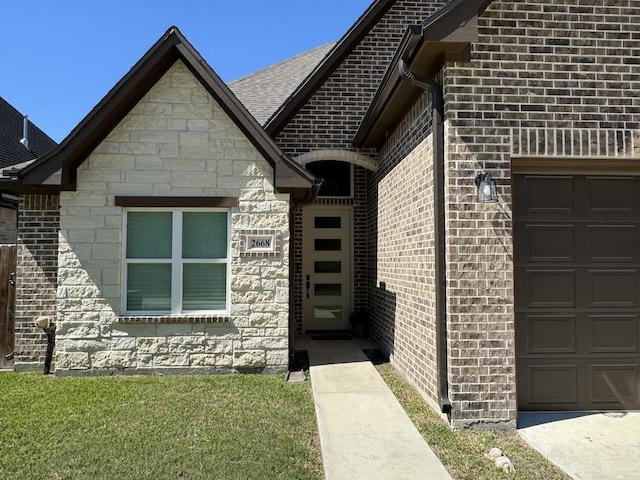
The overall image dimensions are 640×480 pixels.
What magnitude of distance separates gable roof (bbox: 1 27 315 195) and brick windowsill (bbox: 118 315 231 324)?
7.00 ft

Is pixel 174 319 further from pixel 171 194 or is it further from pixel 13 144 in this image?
pixel 13 144

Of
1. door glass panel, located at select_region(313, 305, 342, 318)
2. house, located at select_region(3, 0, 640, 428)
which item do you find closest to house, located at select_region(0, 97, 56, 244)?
house, located at select_region(3, 0, 640, 428)

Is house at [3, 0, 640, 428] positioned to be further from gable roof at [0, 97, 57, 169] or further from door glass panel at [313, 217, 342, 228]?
gable roof at [0, 97, 57, 169]

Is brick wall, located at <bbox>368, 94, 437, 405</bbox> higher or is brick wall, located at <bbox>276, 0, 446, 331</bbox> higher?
brick wall, located at <bbox>276, 0, 446, 331</bbox>

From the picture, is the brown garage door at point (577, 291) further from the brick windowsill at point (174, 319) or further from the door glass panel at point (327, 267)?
the door glass panel at point (327, 267)

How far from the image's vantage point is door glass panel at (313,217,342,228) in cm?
1009

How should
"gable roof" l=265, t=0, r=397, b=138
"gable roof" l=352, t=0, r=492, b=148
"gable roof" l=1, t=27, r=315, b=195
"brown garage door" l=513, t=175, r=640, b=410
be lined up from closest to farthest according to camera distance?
"gable roof" l=352, t=0, r=492, b=148 < "brown garage door" l=513, t=175, r=640, b=410 < "gable roof" l=1, t=27, r=315, b=195 < "gable roof" l=265, t=0, r=397, b=138

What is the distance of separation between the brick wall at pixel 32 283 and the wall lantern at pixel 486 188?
20.8 feet

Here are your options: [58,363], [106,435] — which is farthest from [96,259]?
[106,435]

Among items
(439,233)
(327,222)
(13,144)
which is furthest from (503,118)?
(13,144)

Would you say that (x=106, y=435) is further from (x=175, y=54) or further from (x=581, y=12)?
(x=581, y=12)

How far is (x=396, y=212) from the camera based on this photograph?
7031mm

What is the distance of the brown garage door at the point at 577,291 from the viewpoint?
5.00 metres

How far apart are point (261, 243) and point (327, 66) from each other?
4313 mm
